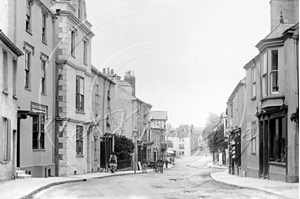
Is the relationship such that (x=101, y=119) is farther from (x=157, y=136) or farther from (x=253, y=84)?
(x=157, y=136)

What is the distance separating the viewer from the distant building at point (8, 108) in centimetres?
2178

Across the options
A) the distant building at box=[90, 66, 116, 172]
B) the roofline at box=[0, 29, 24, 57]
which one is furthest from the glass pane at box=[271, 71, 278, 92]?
the distant building at box=[90, 66, 116, 172]

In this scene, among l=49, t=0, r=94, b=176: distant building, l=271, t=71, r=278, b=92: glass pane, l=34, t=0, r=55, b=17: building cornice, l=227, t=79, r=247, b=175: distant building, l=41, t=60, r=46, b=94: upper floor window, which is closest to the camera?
l=271, t=71, r=278, b=92: glass pane

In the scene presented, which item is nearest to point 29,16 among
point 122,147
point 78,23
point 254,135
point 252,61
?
point 78,23

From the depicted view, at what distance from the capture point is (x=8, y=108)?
2270 centimetres

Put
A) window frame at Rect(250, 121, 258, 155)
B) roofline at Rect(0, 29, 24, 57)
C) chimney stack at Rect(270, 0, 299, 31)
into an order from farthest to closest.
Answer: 1. window frame at Rect(250, 121, 258, 155)
2. chimney stack at Rect(270, 0, 299, 31)
3. roofline at Rect(0, 29, 24, 57)

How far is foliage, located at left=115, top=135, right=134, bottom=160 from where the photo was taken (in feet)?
162

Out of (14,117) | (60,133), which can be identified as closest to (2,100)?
(14,117)

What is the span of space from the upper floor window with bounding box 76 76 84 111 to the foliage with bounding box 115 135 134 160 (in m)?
14.5

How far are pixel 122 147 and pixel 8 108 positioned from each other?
27.7 m

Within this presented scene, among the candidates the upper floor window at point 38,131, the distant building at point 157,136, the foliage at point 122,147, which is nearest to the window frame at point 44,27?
the upper floor window at point 38,131

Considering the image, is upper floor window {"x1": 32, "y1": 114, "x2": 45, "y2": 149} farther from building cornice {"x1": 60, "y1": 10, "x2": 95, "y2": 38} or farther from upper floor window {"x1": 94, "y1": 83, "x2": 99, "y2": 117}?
upper floor window {"x1": 94, "y1": 83, "x2": 99, "y2": 117}

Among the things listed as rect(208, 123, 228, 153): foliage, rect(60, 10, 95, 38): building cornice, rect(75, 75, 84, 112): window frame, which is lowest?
rect(208, 123, 228, 153): foliage

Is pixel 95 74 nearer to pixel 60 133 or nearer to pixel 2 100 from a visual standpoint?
pixel 60 133
